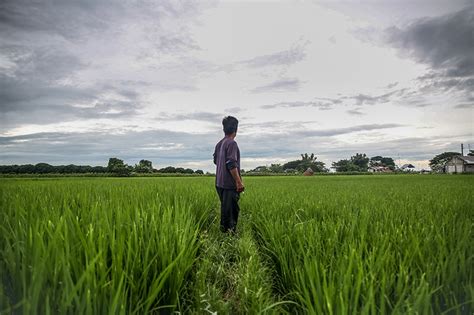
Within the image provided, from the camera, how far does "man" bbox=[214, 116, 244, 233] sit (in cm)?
432

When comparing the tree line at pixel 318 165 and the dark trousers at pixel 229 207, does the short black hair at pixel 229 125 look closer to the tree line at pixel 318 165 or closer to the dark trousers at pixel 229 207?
the dark trousers at pixel 229 207

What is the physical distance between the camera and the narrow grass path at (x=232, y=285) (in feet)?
6.40

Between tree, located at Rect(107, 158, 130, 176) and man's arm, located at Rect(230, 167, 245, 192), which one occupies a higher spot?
tree, located at Rect(107, 158, 130, 176)

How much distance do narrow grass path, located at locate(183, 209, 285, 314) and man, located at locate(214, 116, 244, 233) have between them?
18.7 inches

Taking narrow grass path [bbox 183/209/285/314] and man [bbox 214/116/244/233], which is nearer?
narrow grass path [bbox 183/209/285/314]

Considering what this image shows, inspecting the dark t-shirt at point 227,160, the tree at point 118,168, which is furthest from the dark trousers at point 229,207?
the tree at point 118,168

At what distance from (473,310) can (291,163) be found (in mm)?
78418

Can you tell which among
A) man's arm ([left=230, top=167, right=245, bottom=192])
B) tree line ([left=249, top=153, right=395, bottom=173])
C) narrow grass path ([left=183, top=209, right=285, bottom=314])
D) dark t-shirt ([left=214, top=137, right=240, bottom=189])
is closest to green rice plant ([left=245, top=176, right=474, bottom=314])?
narrow grass path ([left=183, top=209, right=285, bottom=314])

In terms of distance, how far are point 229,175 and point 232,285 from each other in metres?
1.99

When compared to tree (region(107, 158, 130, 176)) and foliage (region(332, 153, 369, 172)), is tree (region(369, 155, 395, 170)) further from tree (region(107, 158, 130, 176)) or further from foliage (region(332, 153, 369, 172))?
tree (region(107, 158, 130, 176))

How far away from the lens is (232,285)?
2660 mm

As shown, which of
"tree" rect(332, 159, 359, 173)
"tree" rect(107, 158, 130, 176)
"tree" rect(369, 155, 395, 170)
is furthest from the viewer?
"tree" rect(369, 155, 395, 170)

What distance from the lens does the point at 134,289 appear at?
165cm

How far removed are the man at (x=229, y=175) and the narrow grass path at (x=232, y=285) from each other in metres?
0.48
